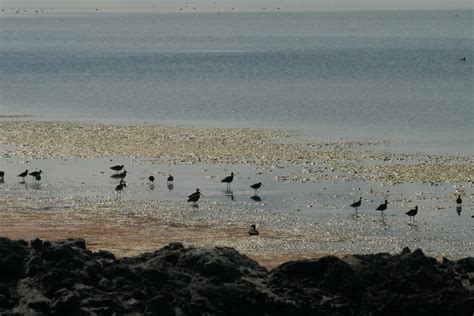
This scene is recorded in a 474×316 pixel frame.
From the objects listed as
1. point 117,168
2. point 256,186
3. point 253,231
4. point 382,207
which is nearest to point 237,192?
point 256,186

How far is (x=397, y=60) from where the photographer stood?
118 m

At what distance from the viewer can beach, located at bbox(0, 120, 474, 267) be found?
109 feet

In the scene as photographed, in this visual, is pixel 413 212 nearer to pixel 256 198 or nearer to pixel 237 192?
pixel 256 198

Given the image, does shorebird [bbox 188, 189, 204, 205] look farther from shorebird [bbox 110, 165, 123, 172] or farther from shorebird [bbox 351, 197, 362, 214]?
shorebird [bbox 110, 165, 123, 172]

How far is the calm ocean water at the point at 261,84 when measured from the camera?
62906 millimetres

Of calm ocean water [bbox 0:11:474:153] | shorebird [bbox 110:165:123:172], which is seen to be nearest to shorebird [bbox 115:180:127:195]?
shorebird [bbox 110:165:123:172]

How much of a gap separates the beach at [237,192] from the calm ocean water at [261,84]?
Answer: 5.98m

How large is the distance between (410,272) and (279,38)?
500 feet

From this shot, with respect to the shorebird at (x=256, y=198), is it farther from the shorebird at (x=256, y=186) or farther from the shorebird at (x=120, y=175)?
the shorebird at (x=120, y=175)

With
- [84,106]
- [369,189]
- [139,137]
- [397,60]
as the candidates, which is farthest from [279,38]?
[369,189]

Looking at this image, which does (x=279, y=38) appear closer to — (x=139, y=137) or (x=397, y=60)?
(x=397, y=60)

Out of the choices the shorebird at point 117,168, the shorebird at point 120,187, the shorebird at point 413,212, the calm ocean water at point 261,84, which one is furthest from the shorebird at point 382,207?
the calm ocean water at point 261,84

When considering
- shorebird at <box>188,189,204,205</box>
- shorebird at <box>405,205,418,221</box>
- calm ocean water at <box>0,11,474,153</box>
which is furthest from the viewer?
calm ocean water at <box>0,11,474,153</box>

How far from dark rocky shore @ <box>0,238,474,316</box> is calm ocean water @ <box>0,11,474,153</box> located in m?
28.9
